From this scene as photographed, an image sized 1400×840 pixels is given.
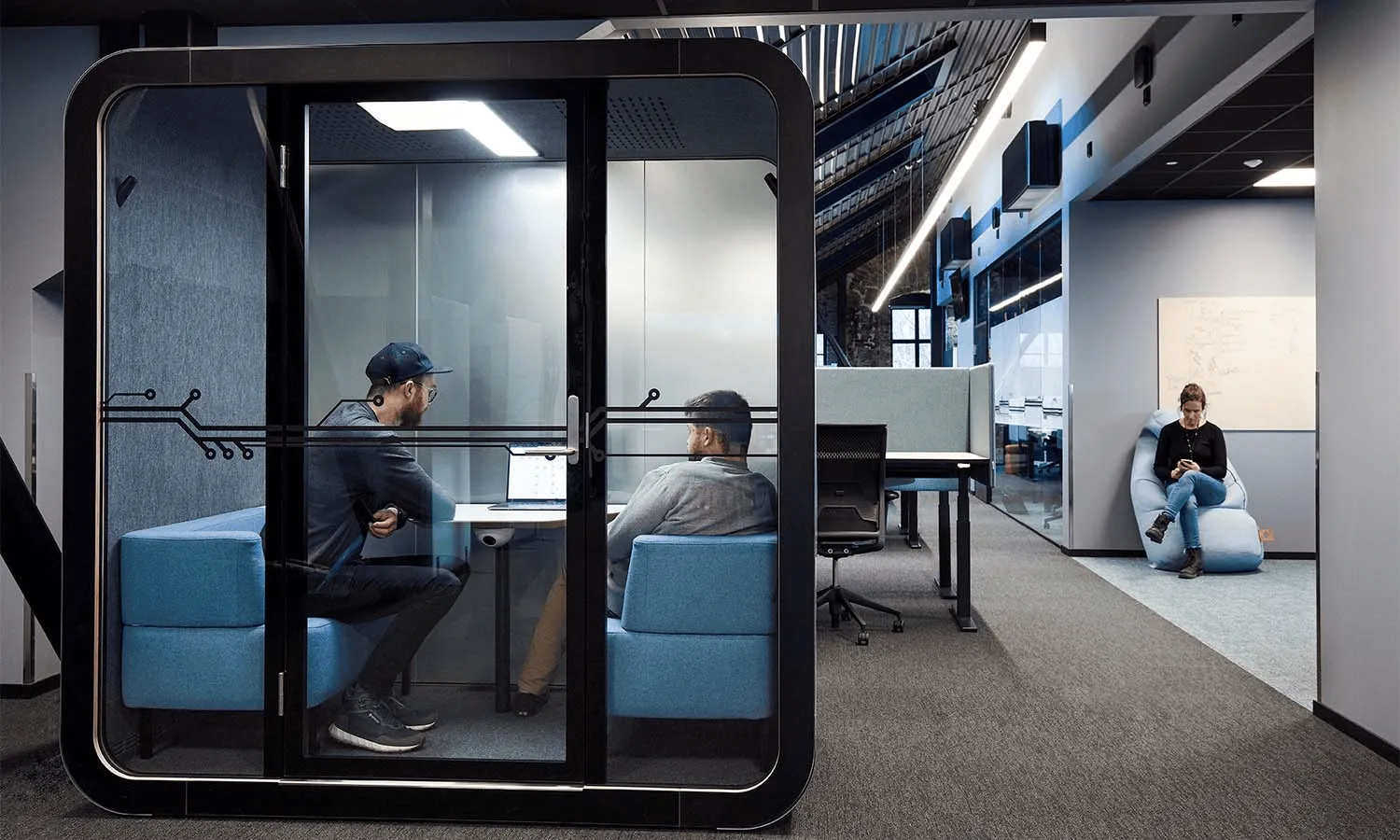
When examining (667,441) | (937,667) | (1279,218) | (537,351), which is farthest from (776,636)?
(1279,218)

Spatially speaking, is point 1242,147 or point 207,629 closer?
point 207,629

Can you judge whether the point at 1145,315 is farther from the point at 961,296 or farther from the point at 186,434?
the point at 186,434

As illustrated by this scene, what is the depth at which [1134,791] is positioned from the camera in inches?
105

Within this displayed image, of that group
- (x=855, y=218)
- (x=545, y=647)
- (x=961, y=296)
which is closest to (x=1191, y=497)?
(x=545, y=647)

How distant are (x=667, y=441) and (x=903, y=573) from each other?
4064mm

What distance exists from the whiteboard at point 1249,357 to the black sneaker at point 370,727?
5894 mm

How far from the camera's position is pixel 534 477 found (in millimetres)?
2512

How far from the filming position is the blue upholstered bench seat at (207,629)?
258 centimetres

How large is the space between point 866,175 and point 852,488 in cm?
827

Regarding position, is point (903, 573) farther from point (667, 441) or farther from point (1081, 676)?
point (667, 441)

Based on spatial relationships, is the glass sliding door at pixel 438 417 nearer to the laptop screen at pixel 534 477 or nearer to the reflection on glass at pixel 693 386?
the laptop screen at pixel 534 477

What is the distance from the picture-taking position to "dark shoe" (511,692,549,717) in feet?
8.32

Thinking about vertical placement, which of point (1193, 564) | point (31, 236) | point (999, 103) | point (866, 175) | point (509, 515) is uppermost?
point (866, 175)

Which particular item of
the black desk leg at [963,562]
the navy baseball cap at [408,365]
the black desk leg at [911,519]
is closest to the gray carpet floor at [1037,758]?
the black desk leg at [963,562]
